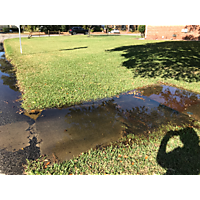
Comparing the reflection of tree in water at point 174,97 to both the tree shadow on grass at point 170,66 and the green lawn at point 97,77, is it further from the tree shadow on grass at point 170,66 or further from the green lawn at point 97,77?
the tree shadow on grass at point 170,66

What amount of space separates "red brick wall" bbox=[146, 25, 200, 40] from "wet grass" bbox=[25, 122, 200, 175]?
19.8 meters

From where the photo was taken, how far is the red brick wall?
19281 mm

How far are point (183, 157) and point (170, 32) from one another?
2246cm

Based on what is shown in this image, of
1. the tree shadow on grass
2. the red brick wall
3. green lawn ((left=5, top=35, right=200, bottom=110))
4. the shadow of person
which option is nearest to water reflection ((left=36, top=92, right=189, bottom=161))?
the shadow of person

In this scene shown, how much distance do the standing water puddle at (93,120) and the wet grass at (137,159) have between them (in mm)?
275

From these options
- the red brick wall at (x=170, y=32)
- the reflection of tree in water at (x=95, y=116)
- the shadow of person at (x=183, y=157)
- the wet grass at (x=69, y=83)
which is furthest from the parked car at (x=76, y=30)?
the shadow of person at (x=183, y=157)

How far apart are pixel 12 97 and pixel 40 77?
2439mm

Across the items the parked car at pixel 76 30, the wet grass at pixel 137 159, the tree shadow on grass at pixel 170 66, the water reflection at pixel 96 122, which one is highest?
the parked car at pixel 76 30

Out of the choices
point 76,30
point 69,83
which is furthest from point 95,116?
point 76,30

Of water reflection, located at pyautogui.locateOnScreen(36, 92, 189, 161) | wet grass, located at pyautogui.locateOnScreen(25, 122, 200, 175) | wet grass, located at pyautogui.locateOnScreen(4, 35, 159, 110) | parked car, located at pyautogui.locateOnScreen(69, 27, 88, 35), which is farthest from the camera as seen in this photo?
parked car, located at pyautogui.locateOnScreen(69, 27, 88, 35)

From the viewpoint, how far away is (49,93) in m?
6.59

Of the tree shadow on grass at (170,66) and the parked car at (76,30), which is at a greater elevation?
the parked car at (76,30)

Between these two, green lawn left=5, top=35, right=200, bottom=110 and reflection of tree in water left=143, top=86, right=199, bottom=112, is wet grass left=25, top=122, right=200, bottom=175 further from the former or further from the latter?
green lawn left=5, top=35, right=200, bottom=110

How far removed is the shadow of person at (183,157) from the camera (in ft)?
10.3
